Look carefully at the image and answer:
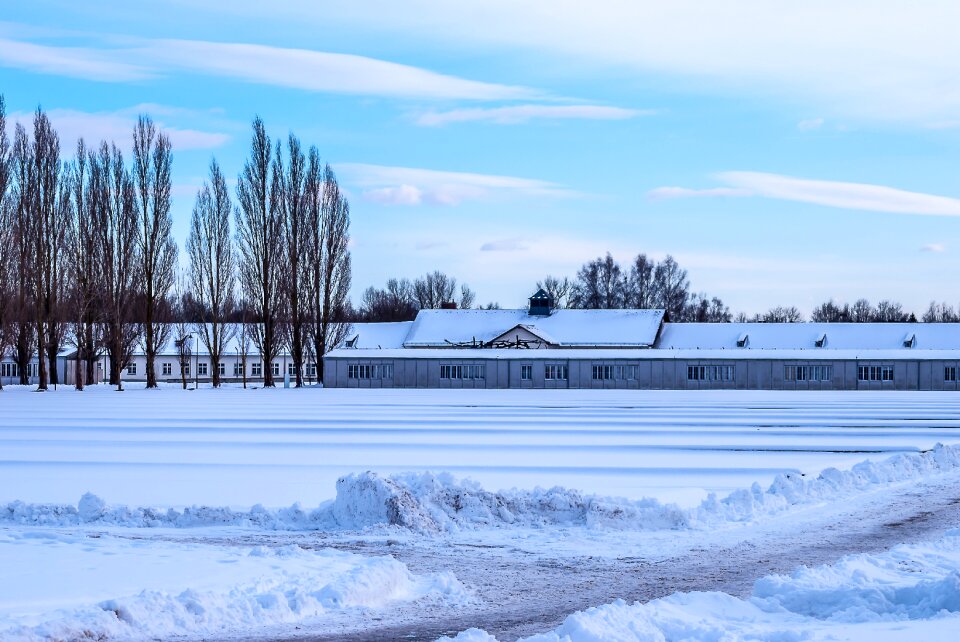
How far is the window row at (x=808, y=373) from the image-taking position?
64.2 metres

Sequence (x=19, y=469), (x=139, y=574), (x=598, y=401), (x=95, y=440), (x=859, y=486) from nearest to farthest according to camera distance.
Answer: (x=139, y=574) < (x=859, y=486) < (x=19, y=469) < (x=95, y=440) < (x=598, y=401)

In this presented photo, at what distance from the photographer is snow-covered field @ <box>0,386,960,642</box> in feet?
26.6

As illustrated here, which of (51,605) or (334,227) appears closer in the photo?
(51,605)

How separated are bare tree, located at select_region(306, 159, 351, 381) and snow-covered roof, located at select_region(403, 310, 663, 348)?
1283 cm

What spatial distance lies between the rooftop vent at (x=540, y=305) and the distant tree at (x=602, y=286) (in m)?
32.0

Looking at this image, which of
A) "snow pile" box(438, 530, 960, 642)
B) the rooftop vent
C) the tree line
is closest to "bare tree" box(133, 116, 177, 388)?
the tree line

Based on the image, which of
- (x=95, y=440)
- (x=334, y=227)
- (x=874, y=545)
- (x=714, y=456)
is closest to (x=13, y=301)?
(x=334, y=227)

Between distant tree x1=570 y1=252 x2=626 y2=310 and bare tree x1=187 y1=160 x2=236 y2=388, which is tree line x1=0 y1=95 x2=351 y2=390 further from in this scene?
distant tree x1=570 y1=252 x2=626 y2=310

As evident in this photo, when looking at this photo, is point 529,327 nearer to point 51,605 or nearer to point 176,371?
point 176,371

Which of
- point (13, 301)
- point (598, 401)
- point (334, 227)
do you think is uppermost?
point (334, 227)

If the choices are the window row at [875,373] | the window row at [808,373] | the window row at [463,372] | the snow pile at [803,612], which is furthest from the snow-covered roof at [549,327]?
the snow pile at [803,612]

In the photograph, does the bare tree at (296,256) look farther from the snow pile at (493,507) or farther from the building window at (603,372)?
the snow pile at (493,507)

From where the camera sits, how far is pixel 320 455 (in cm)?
2091

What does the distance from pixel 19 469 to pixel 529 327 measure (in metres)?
60.3
